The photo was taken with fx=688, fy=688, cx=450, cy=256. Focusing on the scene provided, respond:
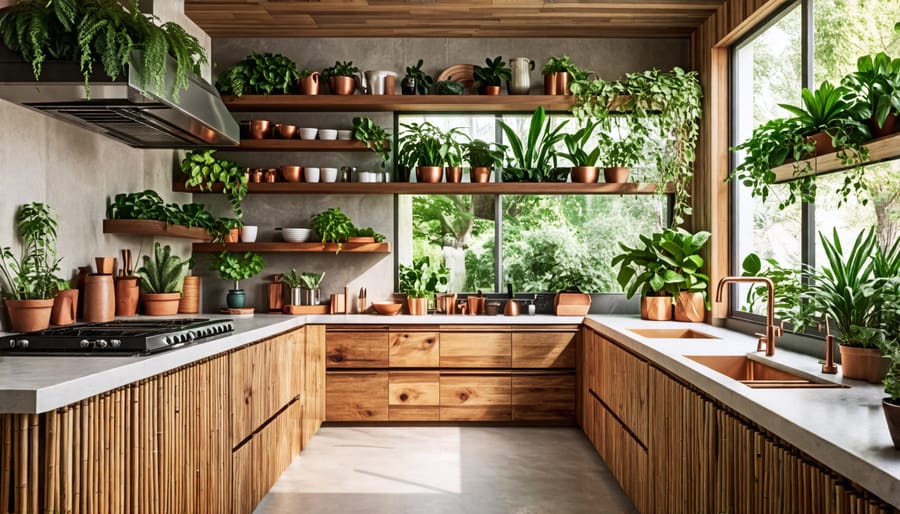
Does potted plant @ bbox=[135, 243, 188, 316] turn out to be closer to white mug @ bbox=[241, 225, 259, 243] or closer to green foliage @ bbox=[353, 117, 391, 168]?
white mug @ bbox=[241, 225, 259, 243]

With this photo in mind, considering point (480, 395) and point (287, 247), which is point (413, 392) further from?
point (287, 247)

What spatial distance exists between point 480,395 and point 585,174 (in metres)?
1.71

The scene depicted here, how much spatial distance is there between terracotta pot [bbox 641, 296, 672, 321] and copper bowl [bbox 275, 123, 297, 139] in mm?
2732

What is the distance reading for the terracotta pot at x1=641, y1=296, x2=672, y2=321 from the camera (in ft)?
14.8

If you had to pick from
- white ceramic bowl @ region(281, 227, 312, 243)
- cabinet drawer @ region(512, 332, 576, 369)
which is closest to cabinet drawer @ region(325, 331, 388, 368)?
white ceramic bowl @ region(281, 227, 312, 243)

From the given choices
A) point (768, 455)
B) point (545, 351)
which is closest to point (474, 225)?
point (545, 351)

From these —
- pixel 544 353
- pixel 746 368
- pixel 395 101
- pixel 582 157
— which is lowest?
pixel 544 353

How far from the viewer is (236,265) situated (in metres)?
4.93

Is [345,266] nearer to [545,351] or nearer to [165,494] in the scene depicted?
[545,351]

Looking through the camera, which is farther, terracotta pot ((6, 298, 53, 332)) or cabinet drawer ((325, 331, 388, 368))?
cabinet drawer ((325, 331, 388, 368))

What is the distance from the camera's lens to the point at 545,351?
4633 millimetres

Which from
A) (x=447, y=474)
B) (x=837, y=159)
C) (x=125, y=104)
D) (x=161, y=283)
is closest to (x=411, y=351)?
(x=447, y=474)

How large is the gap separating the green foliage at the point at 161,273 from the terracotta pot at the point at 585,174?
2.66 m

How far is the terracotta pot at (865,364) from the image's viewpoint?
7.04 ft
